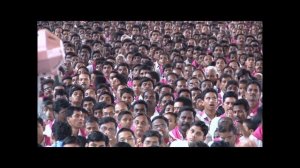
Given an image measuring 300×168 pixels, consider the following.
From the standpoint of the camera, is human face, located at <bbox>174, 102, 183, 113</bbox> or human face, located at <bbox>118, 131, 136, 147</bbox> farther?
human face, located at <bbox>174, 102, 183, 113</bbox>

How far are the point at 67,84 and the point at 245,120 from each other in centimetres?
125

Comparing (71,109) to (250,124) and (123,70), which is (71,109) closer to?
(123,70)

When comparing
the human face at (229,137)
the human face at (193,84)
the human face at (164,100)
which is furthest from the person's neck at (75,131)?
the human face at (229,137)

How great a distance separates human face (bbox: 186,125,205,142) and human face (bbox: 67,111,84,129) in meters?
0.73

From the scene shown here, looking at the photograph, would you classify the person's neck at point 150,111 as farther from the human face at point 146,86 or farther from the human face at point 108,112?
the human face at point 108,112

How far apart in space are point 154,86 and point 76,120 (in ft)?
1.95

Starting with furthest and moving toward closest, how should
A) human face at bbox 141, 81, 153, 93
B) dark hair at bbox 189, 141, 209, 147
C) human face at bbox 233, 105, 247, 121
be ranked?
human face at bbox 141, 81, 153, 93 < human face at bbox 233, 105, 247, 121 < dark hair at bbox 189, 141, 209, 147

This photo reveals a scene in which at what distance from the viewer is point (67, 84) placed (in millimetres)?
4332

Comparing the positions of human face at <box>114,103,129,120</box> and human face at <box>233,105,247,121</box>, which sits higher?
human face at <box>114,103,129,120</box>

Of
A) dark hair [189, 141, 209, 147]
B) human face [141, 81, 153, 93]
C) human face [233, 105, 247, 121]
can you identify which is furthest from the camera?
human face [141, 81, 153, 93]

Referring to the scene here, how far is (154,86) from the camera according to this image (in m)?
4.38

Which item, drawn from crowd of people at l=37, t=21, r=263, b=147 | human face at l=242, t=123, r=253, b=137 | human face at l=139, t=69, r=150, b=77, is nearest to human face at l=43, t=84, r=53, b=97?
crowd of people at l=37, t=21, r=263, b=147

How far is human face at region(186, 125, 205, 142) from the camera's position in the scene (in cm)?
419

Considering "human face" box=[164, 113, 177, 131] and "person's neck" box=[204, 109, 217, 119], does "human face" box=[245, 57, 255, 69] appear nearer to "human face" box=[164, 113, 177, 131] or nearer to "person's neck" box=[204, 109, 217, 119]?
"person's neck" box=[204, 109, 217, 119]
